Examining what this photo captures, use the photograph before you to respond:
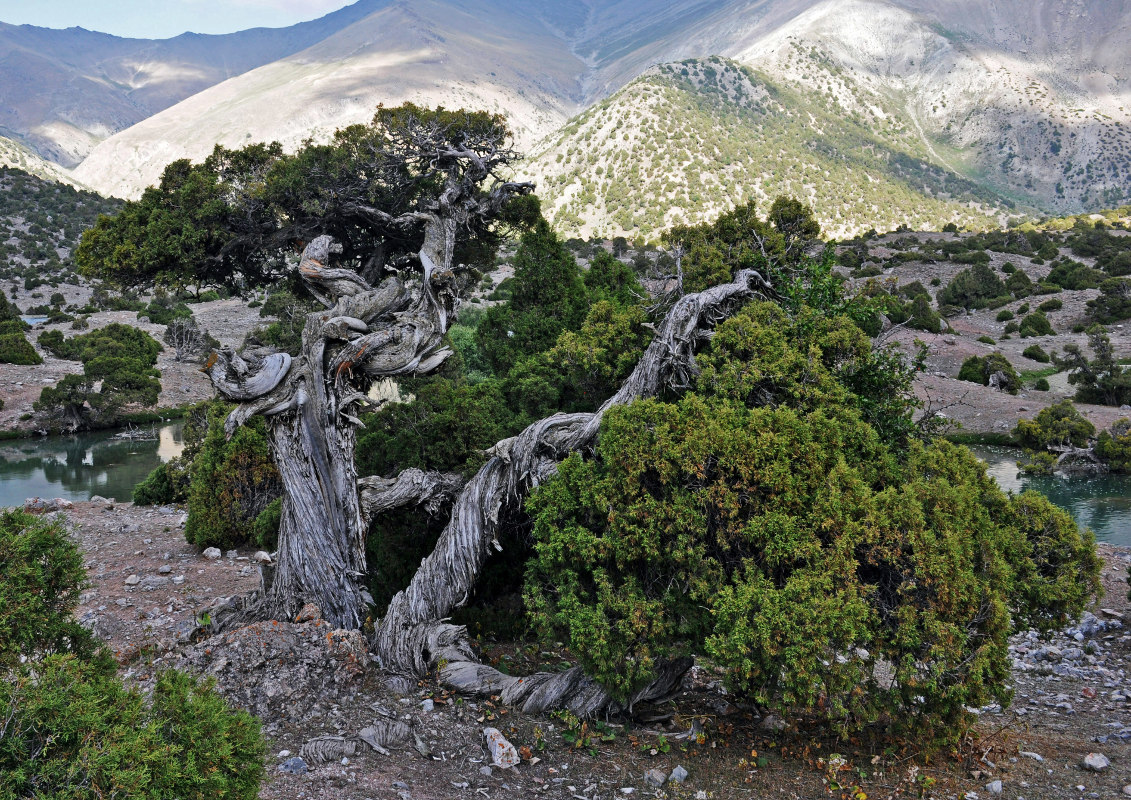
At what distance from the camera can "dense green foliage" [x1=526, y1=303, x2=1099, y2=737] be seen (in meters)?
5.33

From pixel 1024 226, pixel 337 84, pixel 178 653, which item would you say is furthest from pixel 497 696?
pixel 337 84

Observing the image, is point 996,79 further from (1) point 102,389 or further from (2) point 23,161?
(2) point 23,161

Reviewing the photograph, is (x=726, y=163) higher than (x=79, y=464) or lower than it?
higher

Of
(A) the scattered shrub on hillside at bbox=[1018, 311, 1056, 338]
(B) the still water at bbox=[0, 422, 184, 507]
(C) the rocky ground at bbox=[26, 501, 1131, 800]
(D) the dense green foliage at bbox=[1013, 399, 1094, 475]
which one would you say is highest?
(C) the rocky ground at bbox=[26, 501, 1131, 800]

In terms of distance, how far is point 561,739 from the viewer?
6352 millimetres

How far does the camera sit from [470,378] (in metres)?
25.9

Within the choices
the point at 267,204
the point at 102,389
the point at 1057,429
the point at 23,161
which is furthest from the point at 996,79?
the point at 23,161

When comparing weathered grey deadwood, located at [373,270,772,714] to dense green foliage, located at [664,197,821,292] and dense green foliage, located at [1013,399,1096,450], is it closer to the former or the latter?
dense green foliage, located at [664,197,821,292]

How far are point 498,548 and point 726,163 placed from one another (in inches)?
2945

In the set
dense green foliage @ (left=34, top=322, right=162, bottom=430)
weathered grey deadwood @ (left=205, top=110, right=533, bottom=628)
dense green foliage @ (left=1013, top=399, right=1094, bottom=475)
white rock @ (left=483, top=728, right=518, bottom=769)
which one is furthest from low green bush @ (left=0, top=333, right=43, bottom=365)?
dense green foliage @ (left=1013, top=399, right=1094, bottom=475)

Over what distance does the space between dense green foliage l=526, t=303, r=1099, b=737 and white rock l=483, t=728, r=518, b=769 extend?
927mm

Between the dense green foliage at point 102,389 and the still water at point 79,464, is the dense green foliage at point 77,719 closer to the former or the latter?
the still water at point 79,464

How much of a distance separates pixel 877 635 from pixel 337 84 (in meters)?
178

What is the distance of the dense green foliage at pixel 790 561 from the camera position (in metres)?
5.33
